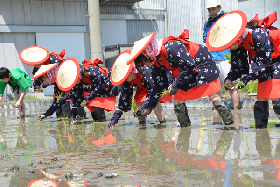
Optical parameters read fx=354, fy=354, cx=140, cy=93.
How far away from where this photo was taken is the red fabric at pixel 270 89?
3891mm

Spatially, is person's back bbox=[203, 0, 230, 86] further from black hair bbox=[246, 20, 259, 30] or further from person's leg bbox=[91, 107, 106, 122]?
person's leg bbox=[91, 107, 106, 122]

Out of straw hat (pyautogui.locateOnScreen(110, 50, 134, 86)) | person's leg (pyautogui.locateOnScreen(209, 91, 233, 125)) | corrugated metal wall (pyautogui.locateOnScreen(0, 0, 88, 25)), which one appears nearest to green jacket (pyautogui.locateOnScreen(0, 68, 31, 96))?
straw hat (pyautogui.locateOnScreen(110, 50, 134, 86))

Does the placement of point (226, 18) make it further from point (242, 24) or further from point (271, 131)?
point (271, 131)

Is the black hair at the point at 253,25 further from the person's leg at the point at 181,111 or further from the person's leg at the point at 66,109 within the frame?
the person's leg at the point at 66,109

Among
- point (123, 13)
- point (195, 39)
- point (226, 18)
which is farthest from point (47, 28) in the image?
Answer: point (226, 18)

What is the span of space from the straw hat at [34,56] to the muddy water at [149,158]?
76.7 inches

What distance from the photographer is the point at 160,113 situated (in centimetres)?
521

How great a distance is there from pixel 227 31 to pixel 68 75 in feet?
8.34

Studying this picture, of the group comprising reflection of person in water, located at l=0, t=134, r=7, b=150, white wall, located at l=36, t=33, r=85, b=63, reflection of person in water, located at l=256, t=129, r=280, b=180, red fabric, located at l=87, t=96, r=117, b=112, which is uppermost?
white wall, located at l=36, t=33, r=85, b=63

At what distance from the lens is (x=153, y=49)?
12.9 ft

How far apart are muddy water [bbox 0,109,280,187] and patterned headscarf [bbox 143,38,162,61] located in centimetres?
96

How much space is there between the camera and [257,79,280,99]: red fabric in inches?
153

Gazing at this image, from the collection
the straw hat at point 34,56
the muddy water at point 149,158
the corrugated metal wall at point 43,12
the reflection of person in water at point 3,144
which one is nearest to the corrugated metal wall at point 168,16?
the corrugated metal wall at point 43,12

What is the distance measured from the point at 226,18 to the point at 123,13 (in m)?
10.3
